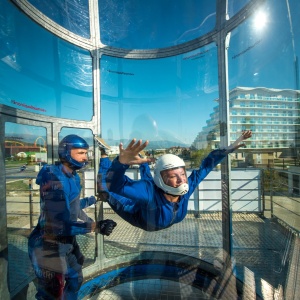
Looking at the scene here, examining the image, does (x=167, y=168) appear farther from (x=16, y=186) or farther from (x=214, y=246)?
(x=214, y=246)

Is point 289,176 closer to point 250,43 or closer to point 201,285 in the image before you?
point 250,43

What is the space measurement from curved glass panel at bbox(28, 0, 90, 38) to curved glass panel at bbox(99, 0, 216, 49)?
0.51ft

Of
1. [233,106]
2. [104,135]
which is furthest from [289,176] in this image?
[104,135]

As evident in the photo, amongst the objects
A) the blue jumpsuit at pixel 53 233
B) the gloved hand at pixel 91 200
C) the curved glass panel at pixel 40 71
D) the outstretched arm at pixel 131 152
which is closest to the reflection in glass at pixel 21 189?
the blue jumpsuit at pixel 53 233

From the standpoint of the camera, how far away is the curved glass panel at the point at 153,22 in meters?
1.49

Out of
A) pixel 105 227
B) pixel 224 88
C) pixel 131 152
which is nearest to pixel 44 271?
pixel 105 227

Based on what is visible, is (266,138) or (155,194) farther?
(266,138)

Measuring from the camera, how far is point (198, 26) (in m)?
1.55

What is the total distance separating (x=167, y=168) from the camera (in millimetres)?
1111

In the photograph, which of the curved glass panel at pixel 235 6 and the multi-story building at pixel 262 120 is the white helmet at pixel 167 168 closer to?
the multi-story building at pixel 262 120

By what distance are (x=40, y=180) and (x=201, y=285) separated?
183 cm

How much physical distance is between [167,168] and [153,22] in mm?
1444

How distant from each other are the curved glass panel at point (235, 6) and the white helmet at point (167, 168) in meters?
1.47

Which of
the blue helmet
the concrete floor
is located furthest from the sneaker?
the concrete floor
